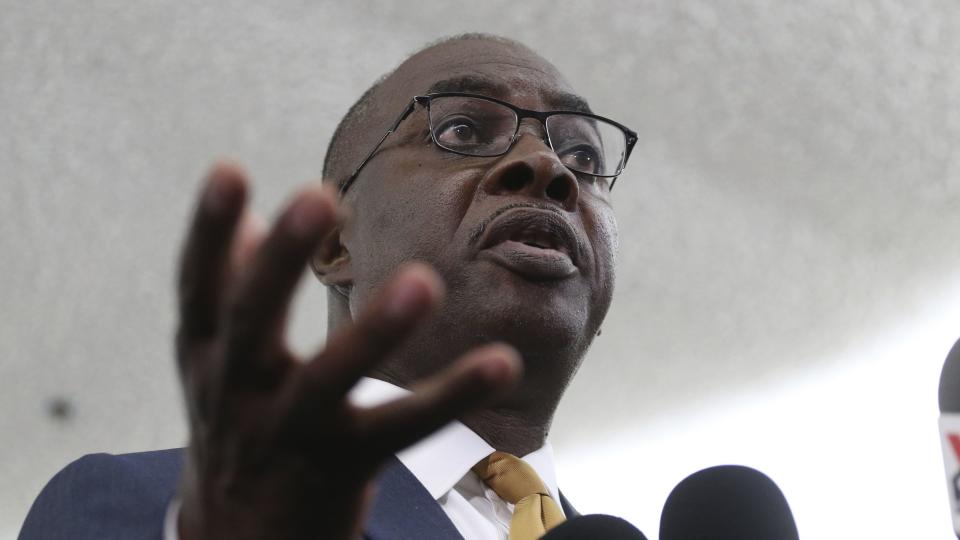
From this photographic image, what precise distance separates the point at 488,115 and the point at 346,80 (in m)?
1.31

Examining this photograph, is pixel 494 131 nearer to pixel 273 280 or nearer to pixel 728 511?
pixel 728 511

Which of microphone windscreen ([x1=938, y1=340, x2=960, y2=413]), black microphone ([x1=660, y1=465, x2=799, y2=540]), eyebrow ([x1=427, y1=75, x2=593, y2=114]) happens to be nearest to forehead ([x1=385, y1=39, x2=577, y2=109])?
eyebrow ([x1=427, y1=75, x2=593, y2=114])

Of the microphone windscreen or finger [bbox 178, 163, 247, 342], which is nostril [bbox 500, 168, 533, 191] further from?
finger [bbox 178, 163, 247, 342]

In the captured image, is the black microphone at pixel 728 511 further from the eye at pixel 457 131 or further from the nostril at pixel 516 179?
the eye at pixel 457 131

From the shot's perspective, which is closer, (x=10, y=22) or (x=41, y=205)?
(x=10, y=22)

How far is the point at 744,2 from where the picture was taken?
2.67 meters

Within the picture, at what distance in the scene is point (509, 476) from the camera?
1.26 m

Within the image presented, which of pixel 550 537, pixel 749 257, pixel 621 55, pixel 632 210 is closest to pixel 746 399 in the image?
pixel 749 257

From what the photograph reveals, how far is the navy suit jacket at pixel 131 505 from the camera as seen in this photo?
3.01 ft

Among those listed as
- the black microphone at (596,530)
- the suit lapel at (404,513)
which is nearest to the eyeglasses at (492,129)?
the suit lapel at (404,513)

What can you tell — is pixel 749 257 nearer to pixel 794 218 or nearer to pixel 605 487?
pixel 794 218

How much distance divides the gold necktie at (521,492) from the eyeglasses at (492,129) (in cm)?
45

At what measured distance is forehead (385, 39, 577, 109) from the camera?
1.62 meters

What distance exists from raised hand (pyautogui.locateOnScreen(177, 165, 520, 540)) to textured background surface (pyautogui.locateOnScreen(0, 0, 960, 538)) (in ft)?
7.12
